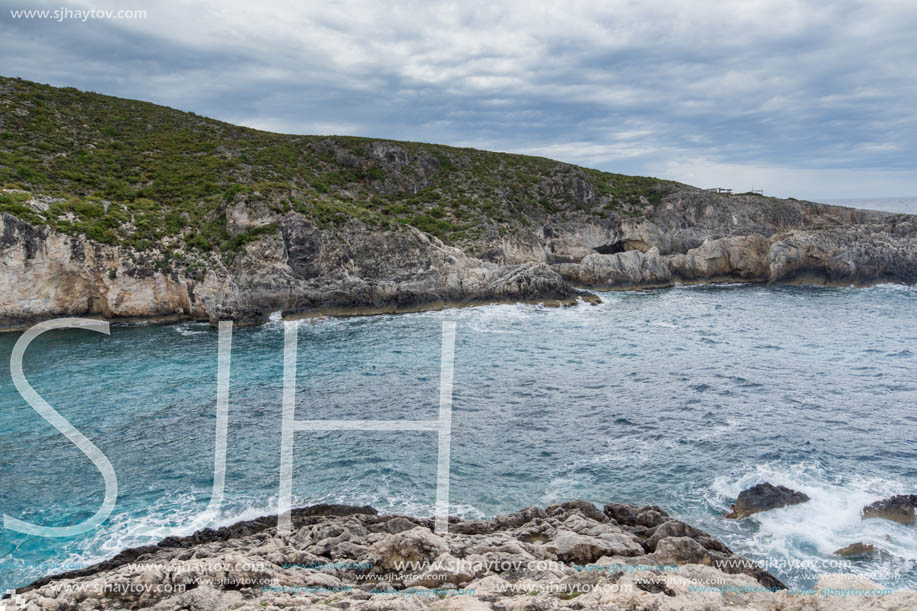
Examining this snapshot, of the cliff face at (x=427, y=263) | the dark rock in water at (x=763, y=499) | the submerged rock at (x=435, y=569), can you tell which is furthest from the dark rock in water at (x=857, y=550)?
the cliff face at (x=427, y=263)

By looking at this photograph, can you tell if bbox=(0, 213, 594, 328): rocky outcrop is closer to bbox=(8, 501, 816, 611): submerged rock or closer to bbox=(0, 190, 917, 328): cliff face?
bbox=(0, 190, 917, 328): cliff face

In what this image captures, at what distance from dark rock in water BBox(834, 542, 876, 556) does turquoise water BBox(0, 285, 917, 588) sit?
0.23 m

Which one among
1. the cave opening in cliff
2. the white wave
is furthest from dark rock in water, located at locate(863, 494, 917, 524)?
the cave opening in cliff

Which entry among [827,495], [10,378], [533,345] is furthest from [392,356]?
[827,495]

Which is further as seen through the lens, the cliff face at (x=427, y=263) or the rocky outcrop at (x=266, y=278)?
the cliff face at (x=427, y=263)

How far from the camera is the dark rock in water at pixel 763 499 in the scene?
504 inches

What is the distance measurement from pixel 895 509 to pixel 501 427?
10.9 meters

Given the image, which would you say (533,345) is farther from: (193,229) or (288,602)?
(193,229)

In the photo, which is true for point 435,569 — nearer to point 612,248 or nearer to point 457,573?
point 457,573

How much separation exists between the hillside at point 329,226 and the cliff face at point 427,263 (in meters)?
0.14

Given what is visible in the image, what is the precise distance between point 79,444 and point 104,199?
3167 centimetres

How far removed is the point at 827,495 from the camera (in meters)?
13.3

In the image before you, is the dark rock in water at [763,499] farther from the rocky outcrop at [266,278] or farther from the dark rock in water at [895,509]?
the rocky outcrop at [266,278]

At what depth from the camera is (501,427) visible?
59.9ft
